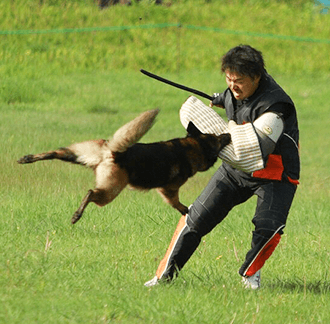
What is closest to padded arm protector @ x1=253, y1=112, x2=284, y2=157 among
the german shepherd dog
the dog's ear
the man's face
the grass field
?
the man's face

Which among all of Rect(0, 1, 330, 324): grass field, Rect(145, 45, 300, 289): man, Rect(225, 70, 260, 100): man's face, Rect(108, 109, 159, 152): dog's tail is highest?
Rect(108, 109, 159, 152): dog's tail

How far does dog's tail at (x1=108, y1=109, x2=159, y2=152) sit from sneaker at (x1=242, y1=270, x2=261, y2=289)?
187cm

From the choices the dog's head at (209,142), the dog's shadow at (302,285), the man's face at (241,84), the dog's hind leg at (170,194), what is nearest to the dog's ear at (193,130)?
the dog's head at (209,142)

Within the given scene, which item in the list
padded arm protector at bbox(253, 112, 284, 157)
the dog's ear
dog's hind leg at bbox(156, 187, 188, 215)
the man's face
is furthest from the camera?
the man's face

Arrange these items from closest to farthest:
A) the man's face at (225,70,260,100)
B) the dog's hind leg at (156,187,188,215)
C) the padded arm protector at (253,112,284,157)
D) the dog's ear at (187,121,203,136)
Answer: the dog's hind leg at (156,187,188,215) < the dog's ear at (187,121,203,136) < the padded arm protector at (253,112,284,157) < the man's face at (225,70,260,100)

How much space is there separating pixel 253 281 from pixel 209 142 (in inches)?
54.8

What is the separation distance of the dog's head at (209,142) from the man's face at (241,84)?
485 millimetres

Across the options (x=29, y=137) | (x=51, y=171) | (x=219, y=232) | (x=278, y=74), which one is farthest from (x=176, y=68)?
(x=219, y=232)

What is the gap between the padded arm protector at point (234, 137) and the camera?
4.69 meters

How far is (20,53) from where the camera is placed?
63.3 ft

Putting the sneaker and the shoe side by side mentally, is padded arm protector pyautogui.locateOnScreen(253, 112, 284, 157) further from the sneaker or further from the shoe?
the shoe

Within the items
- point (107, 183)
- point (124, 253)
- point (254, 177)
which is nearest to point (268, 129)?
point (254, 177)

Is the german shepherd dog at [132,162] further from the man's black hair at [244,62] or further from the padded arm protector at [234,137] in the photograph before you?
the man's black hair at [244,62]

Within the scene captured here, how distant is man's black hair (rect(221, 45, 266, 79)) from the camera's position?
16.1 ft
